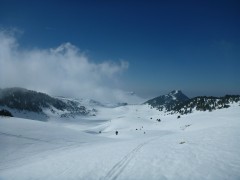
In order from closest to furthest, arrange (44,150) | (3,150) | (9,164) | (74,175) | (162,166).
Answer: (74,175)
(162,166)
(9,164)
(3,150)
(44,150)

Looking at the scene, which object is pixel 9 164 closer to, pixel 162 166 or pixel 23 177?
pixel 23 177

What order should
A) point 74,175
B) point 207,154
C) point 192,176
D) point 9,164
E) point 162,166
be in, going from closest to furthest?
point 192,176, point 74,175, point 162,166, point 207,154, point 9,164

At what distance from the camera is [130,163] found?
1909 cm

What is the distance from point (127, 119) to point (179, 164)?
180285mm

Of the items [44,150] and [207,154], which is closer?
[207,154]

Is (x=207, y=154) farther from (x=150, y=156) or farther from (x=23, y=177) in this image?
(x=23, y=177)

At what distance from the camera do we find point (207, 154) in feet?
69.6

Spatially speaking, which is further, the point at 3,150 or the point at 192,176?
the point at 3,150

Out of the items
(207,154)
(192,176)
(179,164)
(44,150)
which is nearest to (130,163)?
(179,164)

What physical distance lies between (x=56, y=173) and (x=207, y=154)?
14.8 m

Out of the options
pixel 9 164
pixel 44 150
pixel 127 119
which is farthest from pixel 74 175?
pixel 127 119

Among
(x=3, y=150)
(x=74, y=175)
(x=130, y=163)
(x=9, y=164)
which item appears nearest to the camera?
(x=74, y=175)

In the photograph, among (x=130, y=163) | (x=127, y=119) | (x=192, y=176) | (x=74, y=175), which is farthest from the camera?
(x=127, y=119)

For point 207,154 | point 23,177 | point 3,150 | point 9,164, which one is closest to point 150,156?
point 207,154
